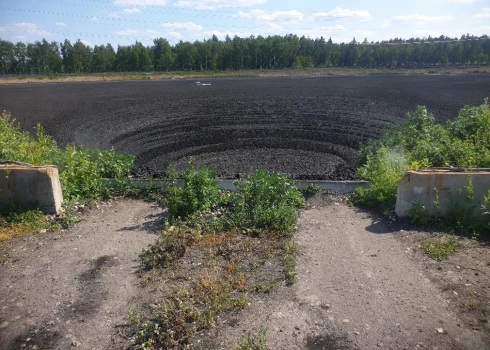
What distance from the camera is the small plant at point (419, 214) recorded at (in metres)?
8.28

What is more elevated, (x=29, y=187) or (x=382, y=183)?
(x=29, y=187)

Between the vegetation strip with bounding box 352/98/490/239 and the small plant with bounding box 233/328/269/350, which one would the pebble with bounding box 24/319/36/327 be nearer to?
the small plant with bounding box 233/328/269/350

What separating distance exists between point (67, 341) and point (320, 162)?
10.5m

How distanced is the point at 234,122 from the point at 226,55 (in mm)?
73939

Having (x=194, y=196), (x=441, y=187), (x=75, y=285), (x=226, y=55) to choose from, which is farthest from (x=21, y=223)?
(x=226, y=55)

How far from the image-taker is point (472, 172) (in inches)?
321

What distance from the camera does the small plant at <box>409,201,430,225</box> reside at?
27.2 feet

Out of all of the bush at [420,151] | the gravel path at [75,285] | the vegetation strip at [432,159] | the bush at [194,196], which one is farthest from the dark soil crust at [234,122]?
the gravel path at [75,285]

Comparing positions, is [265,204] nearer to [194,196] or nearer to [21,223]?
[194,196]

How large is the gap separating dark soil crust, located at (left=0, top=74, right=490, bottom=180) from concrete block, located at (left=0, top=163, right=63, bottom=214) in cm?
448

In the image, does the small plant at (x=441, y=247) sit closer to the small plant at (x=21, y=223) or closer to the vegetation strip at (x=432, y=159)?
the vegetation strip at (x=432, y=159)

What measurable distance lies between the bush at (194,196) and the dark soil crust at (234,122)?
344 centimetres

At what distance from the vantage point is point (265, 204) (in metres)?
8.92

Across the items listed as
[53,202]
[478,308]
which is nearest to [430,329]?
[478,308]
